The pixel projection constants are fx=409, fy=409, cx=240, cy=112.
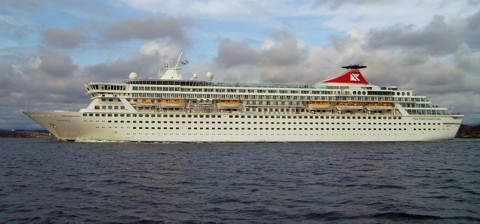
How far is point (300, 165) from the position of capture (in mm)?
30312

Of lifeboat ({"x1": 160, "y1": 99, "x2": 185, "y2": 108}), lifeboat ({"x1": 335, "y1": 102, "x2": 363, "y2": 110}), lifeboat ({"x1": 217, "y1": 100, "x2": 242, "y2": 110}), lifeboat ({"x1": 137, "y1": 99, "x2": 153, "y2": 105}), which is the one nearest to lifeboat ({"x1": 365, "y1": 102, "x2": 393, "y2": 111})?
lifeboat ({"x1": 335, "y1": 102, "x2": 363, "y2": 110})

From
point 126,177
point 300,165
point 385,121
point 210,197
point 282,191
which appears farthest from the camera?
point 385,121

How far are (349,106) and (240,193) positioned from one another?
49301 mm

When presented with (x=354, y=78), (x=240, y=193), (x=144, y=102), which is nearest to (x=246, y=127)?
(x=144, y=102)

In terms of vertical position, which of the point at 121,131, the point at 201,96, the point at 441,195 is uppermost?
the point at 201,96

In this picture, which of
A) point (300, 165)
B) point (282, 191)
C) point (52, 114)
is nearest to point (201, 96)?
point (52, 114)

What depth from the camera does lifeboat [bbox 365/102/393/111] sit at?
65.7m

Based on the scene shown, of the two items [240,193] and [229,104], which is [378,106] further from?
[240,193]

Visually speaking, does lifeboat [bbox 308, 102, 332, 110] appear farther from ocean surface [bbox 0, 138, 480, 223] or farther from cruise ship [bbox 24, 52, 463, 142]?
ocean surface [bbox 0, 138, 480, 223]

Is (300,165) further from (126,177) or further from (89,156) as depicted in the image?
(89,156)

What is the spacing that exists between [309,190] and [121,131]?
40.4 m

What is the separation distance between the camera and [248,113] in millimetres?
60719

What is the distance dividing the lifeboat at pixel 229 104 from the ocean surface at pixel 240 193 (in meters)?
29.8

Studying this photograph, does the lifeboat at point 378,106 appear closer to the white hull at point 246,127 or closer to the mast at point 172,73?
the white hull at point 246,127
